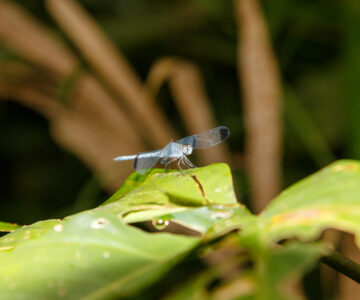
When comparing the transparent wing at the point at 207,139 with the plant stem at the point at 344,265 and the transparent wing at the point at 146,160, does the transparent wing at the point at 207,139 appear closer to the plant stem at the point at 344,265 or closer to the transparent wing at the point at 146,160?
the transparent wing at the point at 146,160

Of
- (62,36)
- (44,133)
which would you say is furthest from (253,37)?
(44,133)

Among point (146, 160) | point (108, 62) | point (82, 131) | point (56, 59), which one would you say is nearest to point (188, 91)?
point (108, 62)

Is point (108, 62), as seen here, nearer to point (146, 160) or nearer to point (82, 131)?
point (82, 131)

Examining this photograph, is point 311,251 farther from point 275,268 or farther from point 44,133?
point 44,133

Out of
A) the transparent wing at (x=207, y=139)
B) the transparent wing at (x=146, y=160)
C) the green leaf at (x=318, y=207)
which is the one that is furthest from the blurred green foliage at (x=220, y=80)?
the green leaf at (x=318, y=207)

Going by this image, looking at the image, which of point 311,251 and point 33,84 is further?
point 33,84

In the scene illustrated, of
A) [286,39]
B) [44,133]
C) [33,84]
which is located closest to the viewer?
[33,84]

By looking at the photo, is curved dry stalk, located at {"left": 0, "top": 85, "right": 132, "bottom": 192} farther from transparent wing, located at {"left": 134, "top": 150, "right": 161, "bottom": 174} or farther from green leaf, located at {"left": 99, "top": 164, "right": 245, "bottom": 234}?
green leaf, located at {"left": 99, "top": 164, "right": 245, "bottom": 234}
